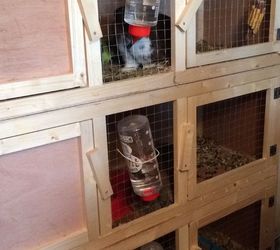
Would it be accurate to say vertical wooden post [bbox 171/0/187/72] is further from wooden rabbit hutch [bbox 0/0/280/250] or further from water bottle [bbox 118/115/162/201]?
water bottle [bbox 118/115/162/201]

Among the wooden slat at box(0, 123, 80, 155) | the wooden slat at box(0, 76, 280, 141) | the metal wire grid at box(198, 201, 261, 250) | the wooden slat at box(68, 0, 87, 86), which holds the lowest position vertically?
the metal wire grid at box(198, 201, 261, 250)

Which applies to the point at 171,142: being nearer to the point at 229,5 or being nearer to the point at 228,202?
the point at 228,202

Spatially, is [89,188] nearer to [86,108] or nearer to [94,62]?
[86,108]

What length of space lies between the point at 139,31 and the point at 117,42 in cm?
8

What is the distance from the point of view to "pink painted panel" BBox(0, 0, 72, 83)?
35.4 inches

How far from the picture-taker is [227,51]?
131cm

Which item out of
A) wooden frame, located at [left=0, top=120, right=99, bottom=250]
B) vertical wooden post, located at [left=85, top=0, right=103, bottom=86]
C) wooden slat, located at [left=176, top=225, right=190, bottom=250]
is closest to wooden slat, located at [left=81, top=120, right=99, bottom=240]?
wooden frame, located at [left=0, top=120, right=99, bottom=250]

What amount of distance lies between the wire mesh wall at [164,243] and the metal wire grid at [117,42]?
0.58m

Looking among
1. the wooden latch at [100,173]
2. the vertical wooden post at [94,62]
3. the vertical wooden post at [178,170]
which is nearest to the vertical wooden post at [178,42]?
the vertical wooden post at [178,170]

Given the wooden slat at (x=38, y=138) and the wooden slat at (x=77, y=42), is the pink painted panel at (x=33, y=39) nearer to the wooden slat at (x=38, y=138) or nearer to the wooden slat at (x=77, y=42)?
the wooden slat at (x=77, y=42)

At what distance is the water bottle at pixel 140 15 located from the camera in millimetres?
1125

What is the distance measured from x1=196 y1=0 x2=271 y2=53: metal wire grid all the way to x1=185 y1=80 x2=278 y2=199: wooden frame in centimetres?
15

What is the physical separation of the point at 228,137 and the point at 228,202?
0.86 feet

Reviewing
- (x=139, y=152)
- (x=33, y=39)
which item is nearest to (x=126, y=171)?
(x=139, y=152)
